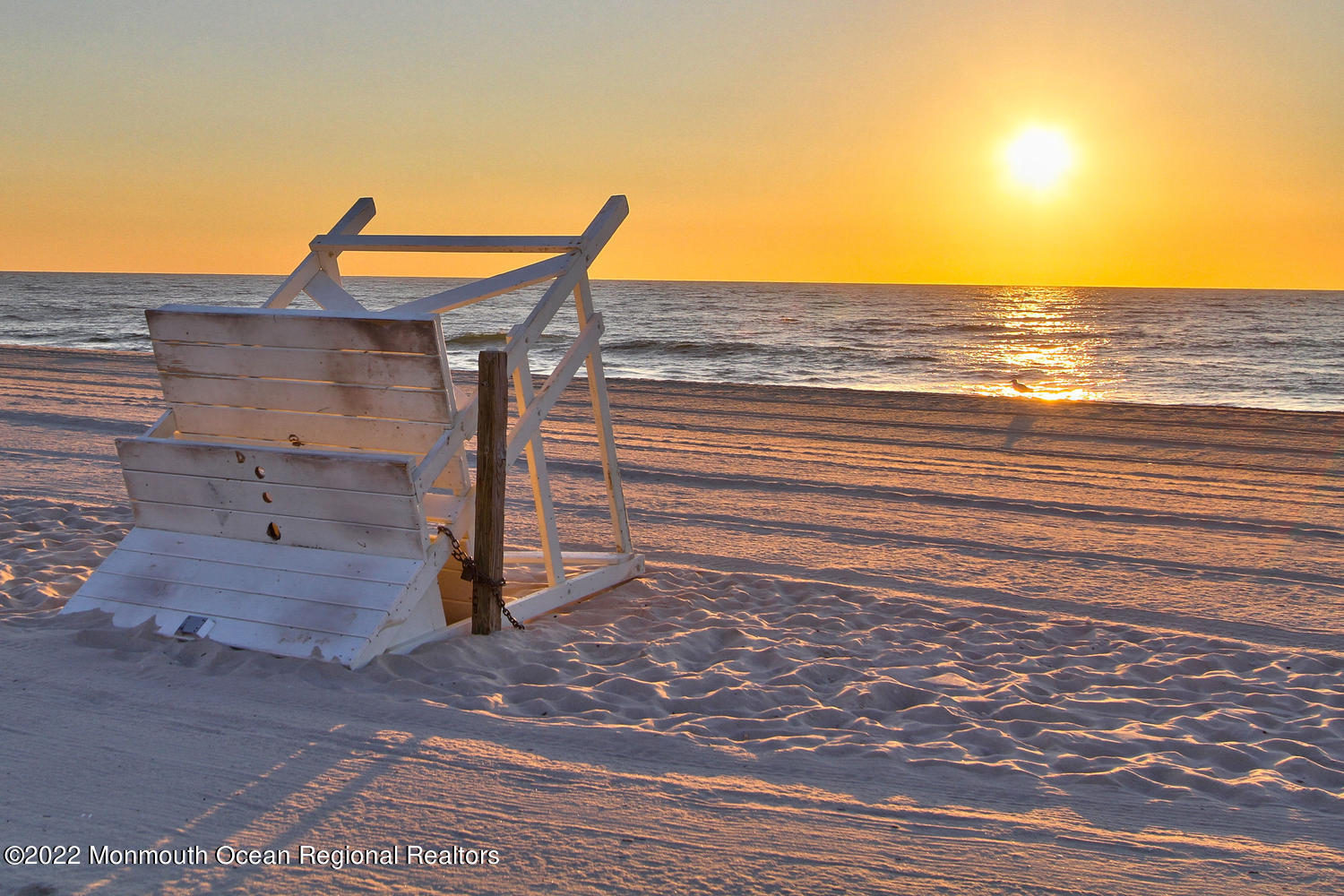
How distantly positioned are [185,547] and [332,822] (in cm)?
269

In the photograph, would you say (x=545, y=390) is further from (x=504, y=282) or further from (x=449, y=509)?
(x=449, y=509)

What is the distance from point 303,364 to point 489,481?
1.20 meters

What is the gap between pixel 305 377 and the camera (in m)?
5.52

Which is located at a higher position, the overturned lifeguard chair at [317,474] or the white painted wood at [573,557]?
the overturned lifeguard chair at [317,474]

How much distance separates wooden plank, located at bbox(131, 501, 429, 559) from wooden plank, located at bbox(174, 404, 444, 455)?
52 centimetres

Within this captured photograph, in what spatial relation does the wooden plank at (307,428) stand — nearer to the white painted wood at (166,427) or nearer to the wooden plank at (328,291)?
the white painted wood at (166,427)

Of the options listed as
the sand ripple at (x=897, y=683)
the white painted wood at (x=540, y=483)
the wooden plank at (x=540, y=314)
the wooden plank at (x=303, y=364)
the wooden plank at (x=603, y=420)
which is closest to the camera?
the sand ripple at (x=897, y=683)

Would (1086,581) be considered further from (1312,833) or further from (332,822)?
(332,822)

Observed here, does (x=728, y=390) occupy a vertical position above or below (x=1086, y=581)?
above

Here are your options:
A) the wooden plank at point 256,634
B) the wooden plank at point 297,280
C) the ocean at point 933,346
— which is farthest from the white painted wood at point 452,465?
the ocean at point 933,346

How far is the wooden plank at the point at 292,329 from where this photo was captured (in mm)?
5184

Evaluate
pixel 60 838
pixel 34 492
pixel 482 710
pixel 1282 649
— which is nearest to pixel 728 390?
pixel 34 492

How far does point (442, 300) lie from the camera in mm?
6211

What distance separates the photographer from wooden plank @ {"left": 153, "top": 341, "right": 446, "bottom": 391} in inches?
208
